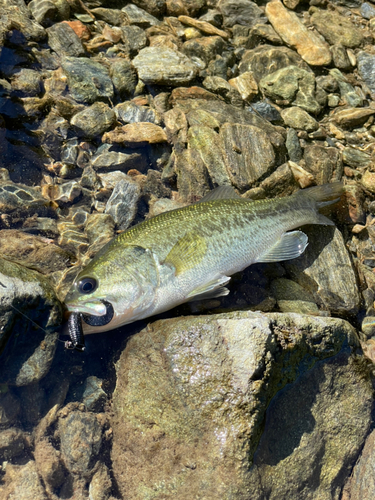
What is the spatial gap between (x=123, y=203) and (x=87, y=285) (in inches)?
73.0

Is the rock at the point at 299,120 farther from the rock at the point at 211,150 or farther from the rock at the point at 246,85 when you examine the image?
the rock at the point at 211,150

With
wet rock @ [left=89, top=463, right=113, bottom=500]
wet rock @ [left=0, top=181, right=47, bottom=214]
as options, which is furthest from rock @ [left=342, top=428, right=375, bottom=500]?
wet rock @ [left=0, top=181, right=47, bottom=214]

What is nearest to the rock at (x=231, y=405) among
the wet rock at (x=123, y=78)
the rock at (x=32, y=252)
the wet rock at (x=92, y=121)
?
the rock at (x=32, y=252)

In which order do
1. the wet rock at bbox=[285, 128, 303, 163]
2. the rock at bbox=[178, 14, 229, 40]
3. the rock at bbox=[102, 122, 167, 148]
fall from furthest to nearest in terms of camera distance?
1. the rock at bbox=[178, 14, 229, 40]
2. the wet rock at bbox=[285, 128, 303, 163]
3. the rock at bbox=[102, 122, 167, 148]

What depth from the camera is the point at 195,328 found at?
412 centimetres

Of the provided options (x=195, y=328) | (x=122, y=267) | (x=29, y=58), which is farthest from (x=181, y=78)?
(x=195, y=328)

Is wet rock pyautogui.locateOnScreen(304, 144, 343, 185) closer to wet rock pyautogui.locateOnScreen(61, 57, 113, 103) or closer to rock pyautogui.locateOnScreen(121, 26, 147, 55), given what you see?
wet rock pyautogui.locateOnScreen(61, 57, 113, 103)

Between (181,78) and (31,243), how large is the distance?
399cm

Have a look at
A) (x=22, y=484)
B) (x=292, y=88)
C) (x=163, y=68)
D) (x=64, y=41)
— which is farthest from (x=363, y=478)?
(x=64, y=41)

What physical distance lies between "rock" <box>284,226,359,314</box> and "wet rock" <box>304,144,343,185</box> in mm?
1097

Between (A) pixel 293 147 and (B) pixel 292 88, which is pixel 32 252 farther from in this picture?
(B) pixel 292 88

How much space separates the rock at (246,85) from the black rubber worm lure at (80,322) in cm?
495

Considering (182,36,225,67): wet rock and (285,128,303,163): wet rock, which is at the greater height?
(182,36,225,67): wet rock

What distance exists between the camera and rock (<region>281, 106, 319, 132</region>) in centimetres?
698
